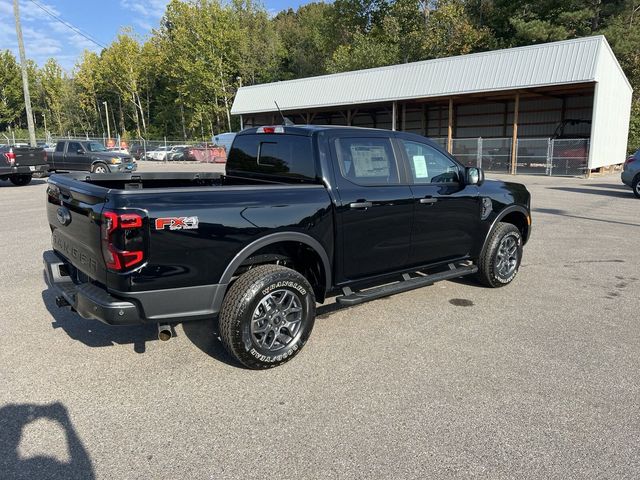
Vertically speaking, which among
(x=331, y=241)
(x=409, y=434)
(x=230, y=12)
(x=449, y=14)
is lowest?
(x=409, y=434)

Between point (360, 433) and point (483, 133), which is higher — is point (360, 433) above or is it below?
below

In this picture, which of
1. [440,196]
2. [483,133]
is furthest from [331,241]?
[483,133]

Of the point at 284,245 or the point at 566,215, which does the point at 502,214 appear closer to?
the point at 284,245

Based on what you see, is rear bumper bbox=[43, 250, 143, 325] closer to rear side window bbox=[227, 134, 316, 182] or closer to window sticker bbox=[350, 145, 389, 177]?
rear side window bbox=[227, 134, 316, 182]

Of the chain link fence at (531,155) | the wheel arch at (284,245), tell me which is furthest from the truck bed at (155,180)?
the chain link fence at (531,155)

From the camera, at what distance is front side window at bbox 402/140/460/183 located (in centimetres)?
477

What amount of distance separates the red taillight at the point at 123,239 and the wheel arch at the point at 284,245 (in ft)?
2.09

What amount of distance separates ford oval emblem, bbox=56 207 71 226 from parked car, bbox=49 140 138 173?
62.6 ft

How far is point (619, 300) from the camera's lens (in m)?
5.36

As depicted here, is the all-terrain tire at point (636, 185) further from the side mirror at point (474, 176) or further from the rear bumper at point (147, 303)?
the rear bumper at point (147, 303)

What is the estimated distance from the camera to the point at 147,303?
320 cm

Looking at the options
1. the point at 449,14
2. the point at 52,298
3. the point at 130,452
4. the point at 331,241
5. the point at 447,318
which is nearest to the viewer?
the point at 130,452

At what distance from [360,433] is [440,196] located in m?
2.74

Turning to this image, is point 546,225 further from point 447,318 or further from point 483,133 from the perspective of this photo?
point 483,133
